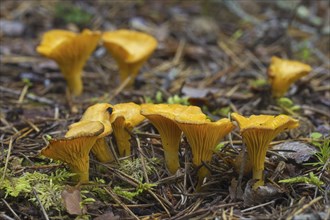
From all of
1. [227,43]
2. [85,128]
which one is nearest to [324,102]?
[227,43]

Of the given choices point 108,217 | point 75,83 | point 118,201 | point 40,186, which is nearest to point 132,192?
point 118,201

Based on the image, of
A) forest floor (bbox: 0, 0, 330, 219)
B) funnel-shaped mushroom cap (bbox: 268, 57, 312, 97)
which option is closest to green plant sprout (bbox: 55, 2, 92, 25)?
forest floor (bbox: 0, 0, 330, 219)

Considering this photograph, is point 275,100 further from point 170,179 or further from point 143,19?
point 143,19

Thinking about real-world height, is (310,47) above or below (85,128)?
below

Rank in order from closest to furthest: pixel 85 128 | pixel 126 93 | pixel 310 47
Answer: pixel 85 128, pixel 126 93, pixel 310 47

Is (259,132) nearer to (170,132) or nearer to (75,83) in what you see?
(170,132)

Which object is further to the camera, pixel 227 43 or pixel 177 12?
pixel 177 12

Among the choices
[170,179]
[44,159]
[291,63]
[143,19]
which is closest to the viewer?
[170,179]
